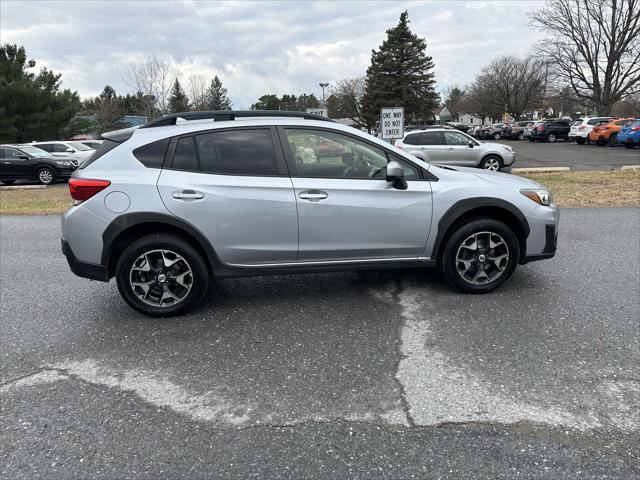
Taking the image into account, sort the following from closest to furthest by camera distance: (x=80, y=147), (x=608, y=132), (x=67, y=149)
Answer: (x=67, y=149) → (x=80, y=147) → (x=608, y=132)

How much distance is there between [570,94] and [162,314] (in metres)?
50.7

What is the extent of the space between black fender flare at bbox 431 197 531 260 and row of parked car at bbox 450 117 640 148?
993 inches

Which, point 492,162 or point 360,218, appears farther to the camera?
point 492,162

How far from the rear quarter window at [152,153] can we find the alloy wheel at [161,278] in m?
0.76

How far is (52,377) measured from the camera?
3.35 metres

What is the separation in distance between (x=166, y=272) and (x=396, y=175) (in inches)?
84.8

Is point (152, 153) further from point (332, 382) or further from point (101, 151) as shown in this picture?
point (332, 382)

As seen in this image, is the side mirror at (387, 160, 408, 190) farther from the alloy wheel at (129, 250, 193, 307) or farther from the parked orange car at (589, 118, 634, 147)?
the parked orange car at (589, 118, 634, 147)

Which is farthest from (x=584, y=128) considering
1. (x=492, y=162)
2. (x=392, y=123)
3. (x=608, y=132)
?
(x=392, y=123)

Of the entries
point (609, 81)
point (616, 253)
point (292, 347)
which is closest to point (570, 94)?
point (609, 81)

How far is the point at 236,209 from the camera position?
409cm

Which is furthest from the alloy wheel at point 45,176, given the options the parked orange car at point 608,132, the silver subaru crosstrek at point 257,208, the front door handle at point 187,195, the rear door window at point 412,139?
the parked orange car at point 608,132

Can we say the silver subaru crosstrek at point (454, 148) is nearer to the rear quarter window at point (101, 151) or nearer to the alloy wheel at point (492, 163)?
the alloy wheel at point (492, 163)

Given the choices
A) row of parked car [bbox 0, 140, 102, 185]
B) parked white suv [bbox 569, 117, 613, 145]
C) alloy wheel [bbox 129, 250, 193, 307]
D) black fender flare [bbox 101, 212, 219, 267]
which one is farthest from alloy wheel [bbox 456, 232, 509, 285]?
parked white suv [bbox 569, 117, 613, 145]
